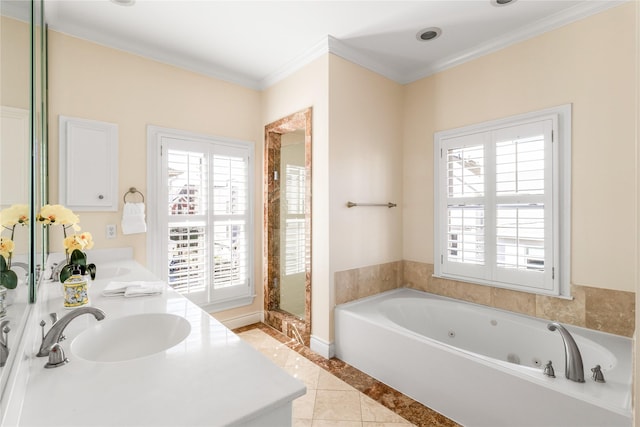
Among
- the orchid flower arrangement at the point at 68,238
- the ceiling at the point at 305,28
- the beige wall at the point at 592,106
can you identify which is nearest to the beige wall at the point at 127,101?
the ceiling at the point at 305,28

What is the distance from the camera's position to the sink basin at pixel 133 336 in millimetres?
1208

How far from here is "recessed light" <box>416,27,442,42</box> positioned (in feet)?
7.86

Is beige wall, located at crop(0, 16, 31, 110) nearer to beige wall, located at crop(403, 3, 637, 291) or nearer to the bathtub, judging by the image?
the bathtub

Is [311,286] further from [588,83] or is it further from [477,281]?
[588,83]

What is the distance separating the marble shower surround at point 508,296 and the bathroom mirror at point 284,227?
702 mm

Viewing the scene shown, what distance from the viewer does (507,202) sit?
2434 mm

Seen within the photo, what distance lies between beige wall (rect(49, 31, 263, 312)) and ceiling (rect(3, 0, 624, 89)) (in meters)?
0.11

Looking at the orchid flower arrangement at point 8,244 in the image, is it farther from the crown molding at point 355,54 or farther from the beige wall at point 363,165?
the crown molding at point 355,54

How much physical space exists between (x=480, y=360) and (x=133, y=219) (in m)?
2.59

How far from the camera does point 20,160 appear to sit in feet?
2.74

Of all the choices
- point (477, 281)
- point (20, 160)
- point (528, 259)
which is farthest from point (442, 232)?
point (20, 160)

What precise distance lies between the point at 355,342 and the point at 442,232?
127 cm

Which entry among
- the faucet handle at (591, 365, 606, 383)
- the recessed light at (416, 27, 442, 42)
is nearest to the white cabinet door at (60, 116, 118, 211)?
the recessed light at (416, 27, 442, 42)

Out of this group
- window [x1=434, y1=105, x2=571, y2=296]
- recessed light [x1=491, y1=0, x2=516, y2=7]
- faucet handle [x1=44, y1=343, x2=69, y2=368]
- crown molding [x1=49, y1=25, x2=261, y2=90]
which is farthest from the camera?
crown molding [x1=49, y1=25, x2=261, y2=90]
